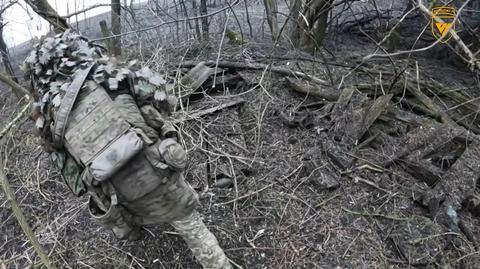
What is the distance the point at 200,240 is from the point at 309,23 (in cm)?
378

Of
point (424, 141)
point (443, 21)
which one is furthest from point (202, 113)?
point (443, 21)

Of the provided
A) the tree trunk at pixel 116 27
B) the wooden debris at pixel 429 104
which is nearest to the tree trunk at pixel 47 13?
the tree trunk at pixel 116 27

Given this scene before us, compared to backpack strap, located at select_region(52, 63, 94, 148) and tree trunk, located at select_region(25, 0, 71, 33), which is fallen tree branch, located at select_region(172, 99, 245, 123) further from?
backpack strap, located at select_region(52, 63, 94, 148)

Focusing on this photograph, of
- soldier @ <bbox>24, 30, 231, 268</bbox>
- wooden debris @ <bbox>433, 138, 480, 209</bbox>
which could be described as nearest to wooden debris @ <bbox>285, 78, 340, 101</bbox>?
wooden debris @ <bbox>433, 138, 480, 209</bbox>

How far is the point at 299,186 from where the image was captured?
3.37 metres

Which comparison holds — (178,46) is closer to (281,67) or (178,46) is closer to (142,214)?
(281,67)

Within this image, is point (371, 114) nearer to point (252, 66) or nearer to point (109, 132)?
point (252, 66)

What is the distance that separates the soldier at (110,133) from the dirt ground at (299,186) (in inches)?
35.5

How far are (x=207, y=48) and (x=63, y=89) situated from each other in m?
3.37

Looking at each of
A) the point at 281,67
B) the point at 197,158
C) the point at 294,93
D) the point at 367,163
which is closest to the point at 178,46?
the point at 281,67

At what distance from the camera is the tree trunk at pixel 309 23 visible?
200 inches

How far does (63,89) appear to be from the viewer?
1954 millimetres

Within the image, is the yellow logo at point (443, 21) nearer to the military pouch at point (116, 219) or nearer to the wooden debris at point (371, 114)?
the wooden debris at point (371, 114)

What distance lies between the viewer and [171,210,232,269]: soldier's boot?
230 cm
